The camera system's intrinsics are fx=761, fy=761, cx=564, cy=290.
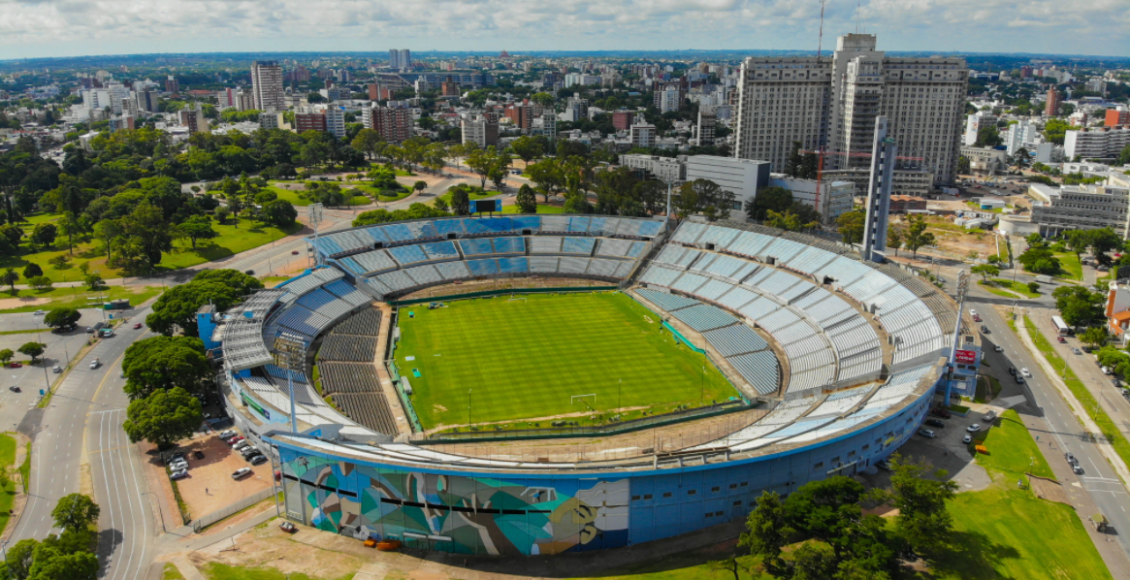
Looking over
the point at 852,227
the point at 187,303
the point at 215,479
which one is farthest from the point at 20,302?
the point at 852,227

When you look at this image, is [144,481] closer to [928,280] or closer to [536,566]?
[536,566]

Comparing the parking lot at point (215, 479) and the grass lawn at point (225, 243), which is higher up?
the grass lawn at point (225, 243)

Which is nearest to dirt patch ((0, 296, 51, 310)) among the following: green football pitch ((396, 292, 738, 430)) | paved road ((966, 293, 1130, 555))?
green football pitch ((396, 292, 738, 430))

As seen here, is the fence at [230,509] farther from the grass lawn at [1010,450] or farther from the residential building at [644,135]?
the residential building at [644,135]

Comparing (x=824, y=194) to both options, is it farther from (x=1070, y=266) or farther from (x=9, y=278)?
(x=9, y=278)

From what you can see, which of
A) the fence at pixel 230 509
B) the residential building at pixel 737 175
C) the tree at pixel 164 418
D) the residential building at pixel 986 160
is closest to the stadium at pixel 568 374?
the tree at pixel 164 418

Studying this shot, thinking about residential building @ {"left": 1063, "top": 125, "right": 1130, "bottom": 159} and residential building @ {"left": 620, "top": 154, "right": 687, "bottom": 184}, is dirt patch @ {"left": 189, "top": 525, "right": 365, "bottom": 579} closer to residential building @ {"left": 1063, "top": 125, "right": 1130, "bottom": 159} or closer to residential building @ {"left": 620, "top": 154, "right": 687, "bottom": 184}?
residential building @ {"left": 620, "top": 154, "right": 687, "bottom": 184}

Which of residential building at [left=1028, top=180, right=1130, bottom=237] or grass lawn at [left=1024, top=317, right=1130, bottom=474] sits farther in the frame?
residential building at [left=1028, top=180, right=1130, bottom=237]
